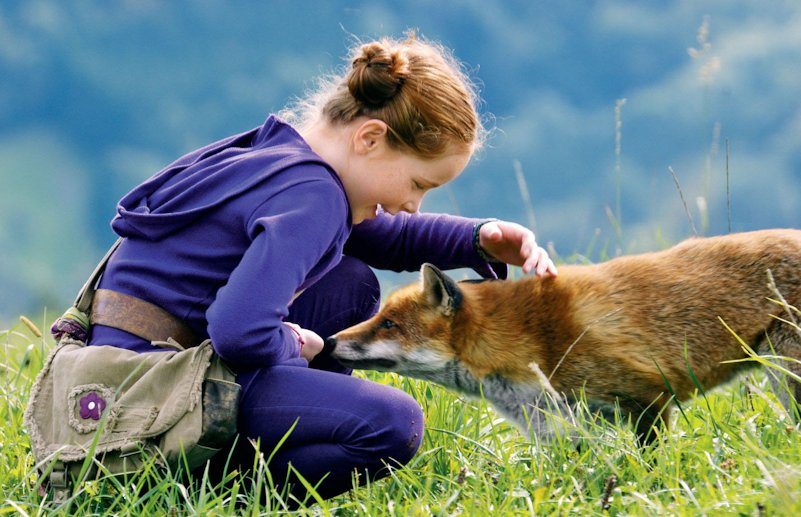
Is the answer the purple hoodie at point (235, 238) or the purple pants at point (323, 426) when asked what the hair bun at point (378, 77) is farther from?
the purple pants at point (323, 426)

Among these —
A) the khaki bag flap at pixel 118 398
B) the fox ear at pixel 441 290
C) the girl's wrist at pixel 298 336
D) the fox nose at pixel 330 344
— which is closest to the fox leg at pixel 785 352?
the fox ear at pixel 441 290

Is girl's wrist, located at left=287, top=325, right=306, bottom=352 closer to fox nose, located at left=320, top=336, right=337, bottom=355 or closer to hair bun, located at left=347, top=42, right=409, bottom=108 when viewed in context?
fox nose, located at left=320, top=336, right=337, bottom=355

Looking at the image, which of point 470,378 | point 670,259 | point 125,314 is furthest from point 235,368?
point 670,259

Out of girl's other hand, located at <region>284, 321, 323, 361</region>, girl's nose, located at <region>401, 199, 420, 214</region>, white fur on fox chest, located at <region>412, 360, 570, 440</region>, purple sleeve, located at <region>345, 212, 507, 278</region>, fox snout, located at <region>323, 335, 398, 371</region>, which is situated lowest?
white fur on fox chest, located at <region>412, 360, 570, 440</region>

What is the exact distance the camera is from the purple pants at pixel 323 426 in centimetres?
342

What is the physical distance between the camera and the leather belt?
3.46 metres

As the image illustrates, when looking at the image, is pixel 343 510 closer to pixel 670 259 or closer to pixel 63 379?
pixel 63 379

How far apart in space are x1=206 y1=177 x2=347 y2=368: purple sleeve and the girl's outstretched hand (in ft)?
4.18

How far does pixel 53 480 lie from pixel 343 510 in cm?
115

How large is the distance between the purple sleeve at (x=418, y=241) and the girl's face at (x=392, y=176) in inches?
24.9

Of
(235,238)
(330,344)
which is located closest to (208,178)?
(235,238)

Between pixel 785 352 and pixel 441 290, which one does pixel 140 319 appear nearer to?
pixel 441 290

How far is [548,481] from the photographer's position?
11.4 ft

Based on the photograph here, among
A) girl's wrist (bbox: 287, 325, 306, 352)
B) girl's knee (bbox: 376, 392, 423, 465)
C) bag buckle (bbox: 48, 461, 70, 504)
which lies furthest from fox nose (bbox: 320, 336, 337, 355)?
bag buckle (bbox: 48, 461, 70, 504)
